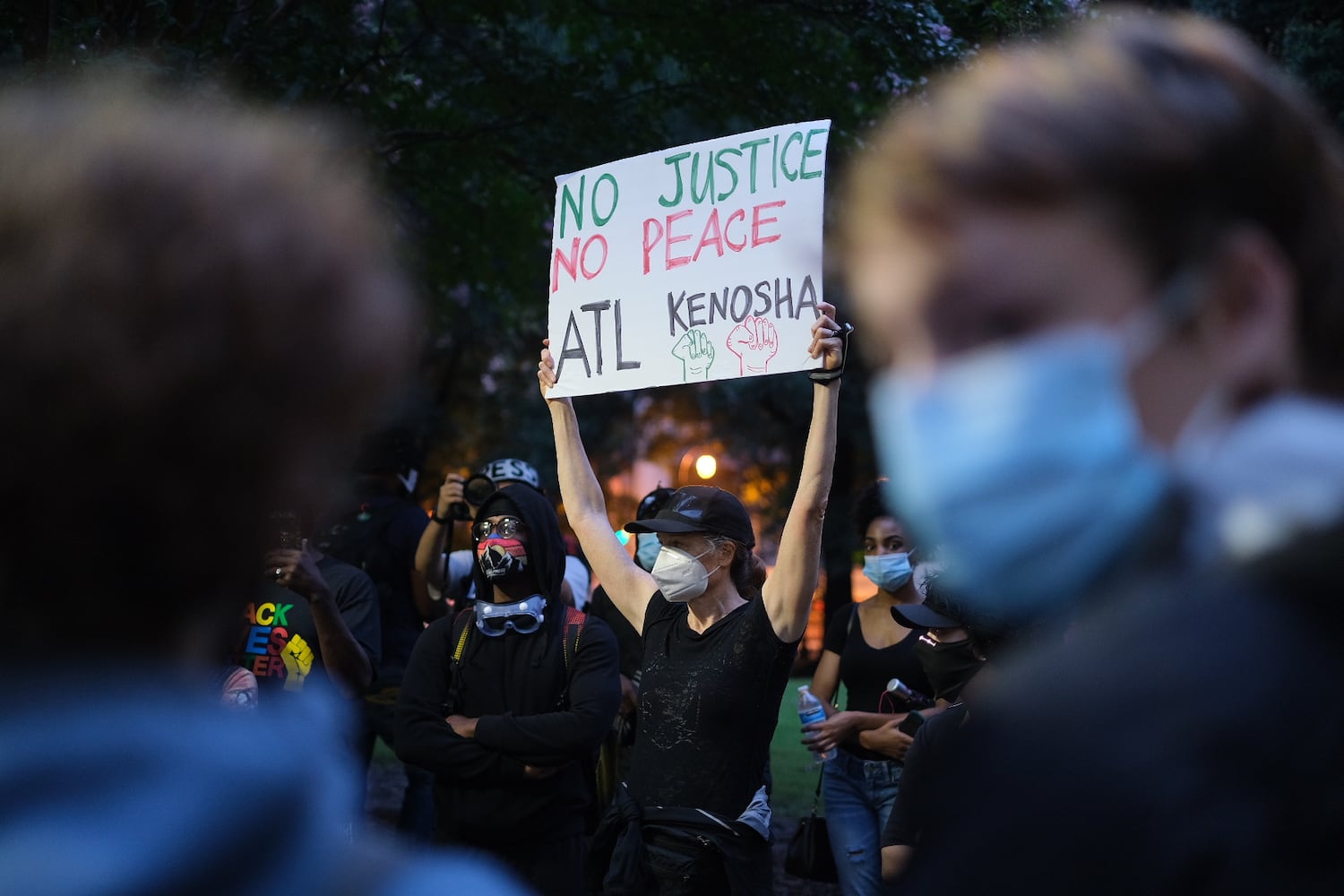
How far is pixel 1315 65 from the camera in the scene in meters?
15.9

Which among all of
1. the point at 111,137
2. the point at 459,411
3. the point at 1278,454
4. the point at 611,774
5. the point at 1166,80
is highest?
the point at 459,411

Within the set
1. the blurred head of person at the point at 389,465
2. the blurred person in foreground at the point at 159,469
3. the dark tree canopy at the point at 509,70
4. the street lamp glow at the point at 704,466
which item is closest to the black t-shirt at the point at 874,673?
the blurred head of person at the point at 389,465

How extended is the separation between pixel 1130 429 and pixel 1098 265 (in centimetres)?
15

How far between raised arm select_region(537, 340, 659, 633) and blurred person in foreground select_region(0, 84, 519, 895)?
3702 millimetres

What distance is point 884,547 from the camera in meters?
6.43

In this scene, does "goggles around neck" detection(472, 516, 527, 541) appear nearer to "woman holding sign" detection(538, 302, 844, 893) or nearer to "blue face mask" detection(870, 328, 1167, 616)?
"woman holding sign" detection(538, 302, 844, 893)

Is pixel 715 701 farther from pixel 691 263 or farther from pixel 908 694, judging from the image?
pixel 908 694

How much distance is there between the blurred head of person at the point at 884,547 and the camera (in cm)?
629

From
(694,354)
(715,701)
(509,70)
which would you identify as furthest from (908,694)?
(509,70)

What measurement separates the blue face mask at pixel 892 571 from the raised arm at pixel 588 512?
5.69 ft

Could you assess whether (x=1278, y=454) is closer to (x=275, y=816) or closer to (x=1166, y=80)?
(x=1166, y=80)

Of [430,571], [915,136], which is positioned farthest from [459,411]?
[915,136]

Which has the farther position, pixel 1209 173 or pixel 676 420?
pixel 676 420

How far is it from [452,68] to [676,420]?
1905 cm
